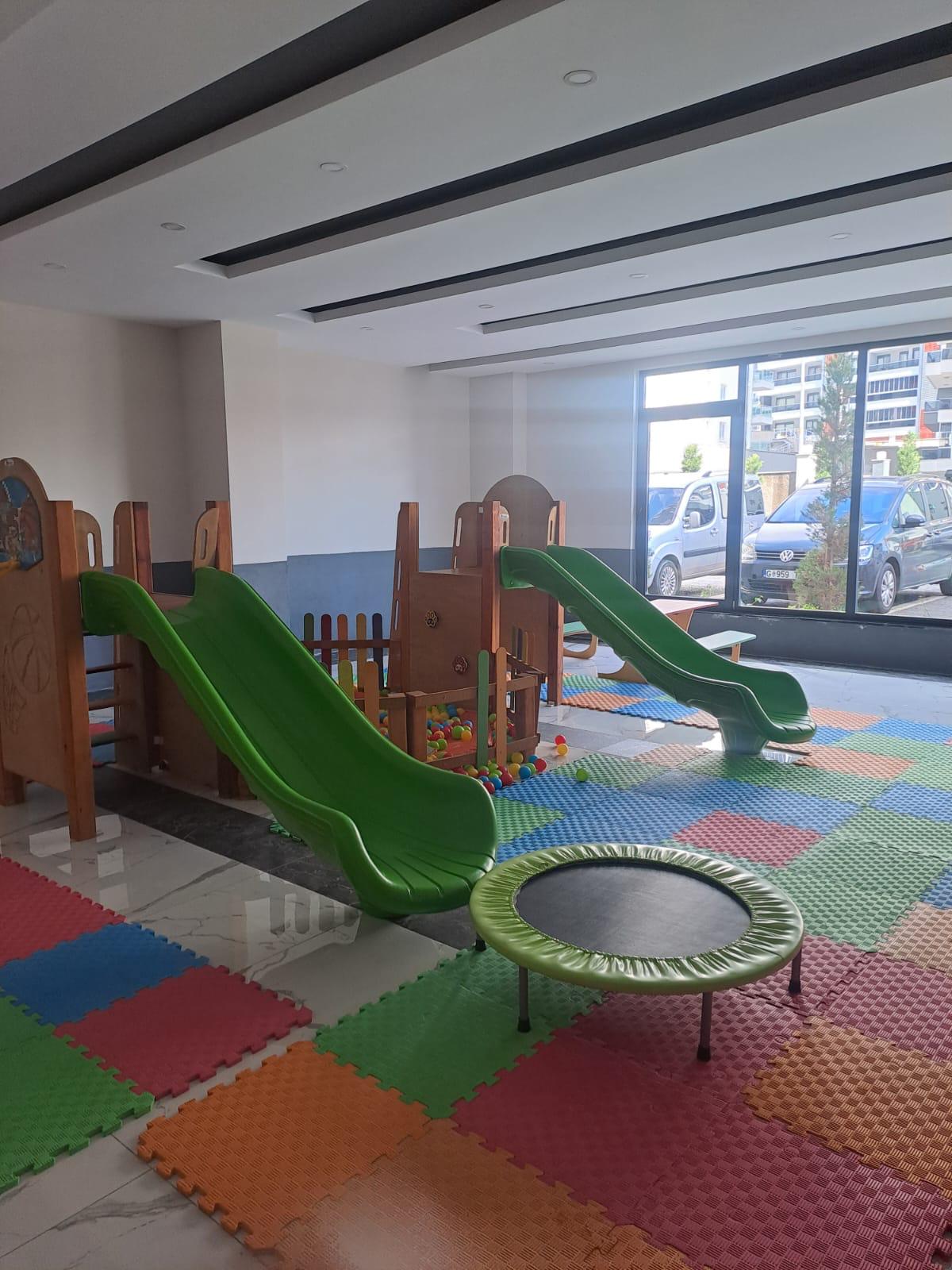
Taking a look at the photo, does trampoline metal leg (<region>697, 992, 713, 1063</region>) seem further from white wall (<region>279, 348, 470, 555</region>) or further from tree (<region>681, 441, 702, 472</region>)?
tree (<region>681, 441, 702, 472</region>)

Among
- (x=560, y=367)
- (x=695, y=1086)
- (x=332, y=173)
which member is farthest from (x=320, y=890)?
(x=560, y=367)

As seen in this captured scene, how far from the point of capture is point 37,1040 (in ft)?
7.78

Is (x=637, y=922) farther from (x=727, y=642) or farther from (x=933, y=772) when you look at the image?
(x=727, y=642)

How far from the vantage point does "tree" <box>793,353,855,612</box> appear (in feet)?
25.4

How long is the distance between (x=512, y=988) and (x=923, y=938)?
1.42 m

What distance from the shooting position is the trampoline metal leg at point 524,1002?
237 cm

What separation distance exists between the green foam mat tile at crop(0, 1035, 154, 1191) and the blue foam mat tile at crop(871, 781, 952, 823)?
11.4 feet

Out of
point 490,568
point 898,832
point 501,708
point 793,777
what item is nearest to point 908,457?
point 793,777

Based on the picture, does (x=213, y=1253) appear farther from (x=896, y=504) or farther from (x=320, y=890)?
(x=896, y=504)

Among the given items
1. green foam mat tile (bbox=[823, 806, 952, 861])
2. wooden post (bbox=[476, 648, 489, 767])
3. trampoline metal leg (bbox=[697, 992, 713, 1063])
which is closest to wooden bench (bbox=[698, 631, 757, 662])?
wooden post (bbox=[476, 648, 489, 767])

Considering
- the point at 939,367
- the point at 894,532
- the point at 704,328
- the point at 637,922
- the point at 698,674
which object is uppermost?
the point at 704,328

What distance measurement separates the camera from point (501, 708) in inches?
188

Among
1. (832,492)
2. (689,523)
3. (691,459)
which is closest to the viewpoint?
(832,492)

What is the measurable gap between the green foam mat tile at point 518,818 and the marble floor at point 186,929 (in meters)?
0.79
